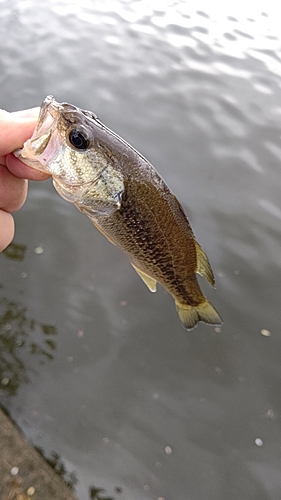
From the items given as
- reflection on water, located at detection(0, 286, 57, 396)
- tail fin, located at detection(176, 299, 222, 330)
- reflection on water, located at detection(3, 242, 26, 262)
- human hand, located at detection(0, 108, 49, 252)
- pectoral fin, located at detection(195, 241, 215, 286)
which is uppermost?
human hand, located at detection(0, 108, 49, 252)

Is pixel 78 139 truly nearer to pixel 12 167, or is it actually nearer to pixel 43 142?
pixel 43 142

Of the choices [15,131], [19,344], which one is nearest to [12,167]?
[15,131]

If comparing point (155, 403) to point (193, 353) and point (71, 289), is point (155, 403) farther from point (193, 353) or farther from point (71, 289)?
point (71, 289)

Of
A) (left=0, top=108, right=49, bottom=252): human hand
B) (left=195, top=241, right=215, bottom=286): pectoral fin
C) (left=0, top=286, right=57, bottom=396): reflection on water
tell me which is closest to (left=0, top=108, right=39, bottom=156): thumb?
(left=0, top=108, right=49, bottom=252): human hand

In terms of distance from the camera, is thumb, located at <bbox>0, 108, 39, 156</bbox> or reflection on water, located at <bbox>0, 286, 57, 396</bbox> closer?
thumb, located at <bbox>0, 108, 39, 156</bbox>

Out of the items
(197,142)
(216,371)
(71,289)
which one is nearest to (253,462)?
(216,371)

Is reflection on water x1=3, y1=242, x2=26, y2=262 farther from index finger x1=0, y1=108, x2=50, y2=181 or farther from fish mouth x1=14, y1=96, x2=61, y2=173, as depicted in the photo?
fish mouth x1=14, y1=96, x2=61, y2=173
